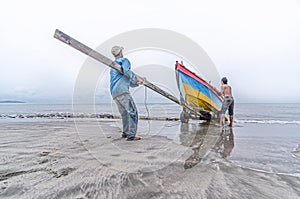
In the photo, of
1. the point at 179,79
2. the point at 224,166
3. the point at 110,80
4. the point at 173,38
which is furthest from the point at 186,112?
the point at 224,166

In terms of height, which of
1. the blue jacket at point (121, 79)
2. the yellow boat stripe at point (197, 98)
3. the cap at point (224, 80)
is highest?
the cap at point (224, 80)

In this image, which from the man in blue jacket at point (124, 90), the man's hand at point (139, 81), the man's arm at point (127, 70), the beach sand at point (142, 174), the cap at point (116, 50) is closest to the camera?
the beach sand at point (142, 174)

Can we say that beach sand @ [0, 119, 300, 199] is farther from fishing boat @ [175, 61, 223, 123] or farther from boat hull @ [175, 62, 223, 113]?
boat hull @ [175, 62, 223, 113]

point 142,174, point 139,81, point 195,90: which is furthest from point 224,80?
point 142,174

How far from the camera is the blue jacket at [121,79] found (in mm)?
4785

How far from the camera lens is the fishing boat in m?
9.82

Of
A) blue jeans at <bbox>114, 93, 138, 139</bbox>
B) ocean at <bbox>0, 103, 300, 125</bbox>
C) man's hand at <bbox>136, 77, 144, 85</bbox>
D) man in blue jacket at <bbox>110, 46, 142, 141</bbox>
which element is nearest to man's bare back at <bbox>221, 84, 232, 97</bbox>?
ocean at <bbox>0, 103, 300, 125</bbox>

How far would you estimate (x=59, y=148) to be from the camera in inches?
154

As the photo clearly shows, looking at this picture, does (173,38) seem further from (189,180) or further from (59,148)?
(189,180)

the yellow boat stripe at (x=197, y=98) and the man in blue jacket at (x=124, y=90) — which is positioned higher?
the yellow boat stripe at (x=197, y=98)

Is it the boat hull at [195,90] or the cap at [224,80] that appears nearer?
the cap at [224,80]

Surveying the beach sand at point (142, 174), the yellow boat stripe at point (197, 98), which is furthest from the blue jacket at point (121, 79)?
the yellow boat stripe at point (197, 98)

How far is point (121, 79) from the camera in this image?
4.91m

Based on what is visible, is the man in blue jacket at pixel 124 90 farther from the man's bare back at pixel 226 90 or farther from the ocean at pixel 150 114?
the man's bare back at pixel 226 90
